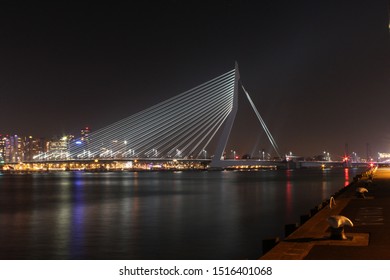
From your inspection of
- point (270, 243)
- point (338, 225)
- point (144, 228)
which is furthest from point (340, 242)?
point (144, 228)

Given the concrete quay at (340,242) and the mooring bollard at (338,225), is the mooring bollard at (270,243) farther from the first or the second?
the mooring bollard at (338,225)

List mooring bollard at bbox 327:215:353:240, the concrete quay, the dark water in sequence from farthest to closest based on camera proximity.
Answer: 1. the dark water
2. mooring bollard at bbox 327:215:353:240
3. the concrete quay

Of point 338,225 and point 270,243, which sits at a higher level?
point 338,225

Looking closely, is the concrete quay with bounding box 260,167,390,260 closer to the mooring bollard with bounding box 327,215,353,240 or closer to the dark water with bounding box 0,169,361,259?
the mooring bollard with bounding box 327,215,353,240

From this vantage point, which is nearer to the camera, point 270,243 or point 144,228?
point 270,243

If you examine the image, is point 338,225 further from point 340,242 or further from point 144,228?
point 144,228

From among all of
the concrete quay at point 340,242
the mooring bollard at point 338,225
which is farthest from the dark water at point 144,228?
the mooring bollard at point 338,225

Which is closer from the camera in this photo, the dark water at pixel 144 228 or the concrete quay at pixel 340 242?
the concrete quay at pixel 340 242

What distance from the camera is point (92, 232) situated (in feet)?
60.6

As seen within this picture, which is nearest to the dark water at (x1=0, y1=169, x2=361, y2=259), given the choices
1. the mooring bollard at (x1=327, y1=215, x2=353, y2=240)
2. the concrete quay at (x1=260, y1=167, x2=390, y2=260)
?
the concrete quay at (x1=260, y1=167, x2=390, y2=260)

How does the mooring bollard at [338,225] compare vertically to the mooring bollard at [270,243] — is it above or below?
above

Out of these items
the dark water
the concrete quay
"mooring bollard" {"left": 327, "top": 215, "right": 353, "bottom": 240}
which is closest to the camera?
the concrete quay
